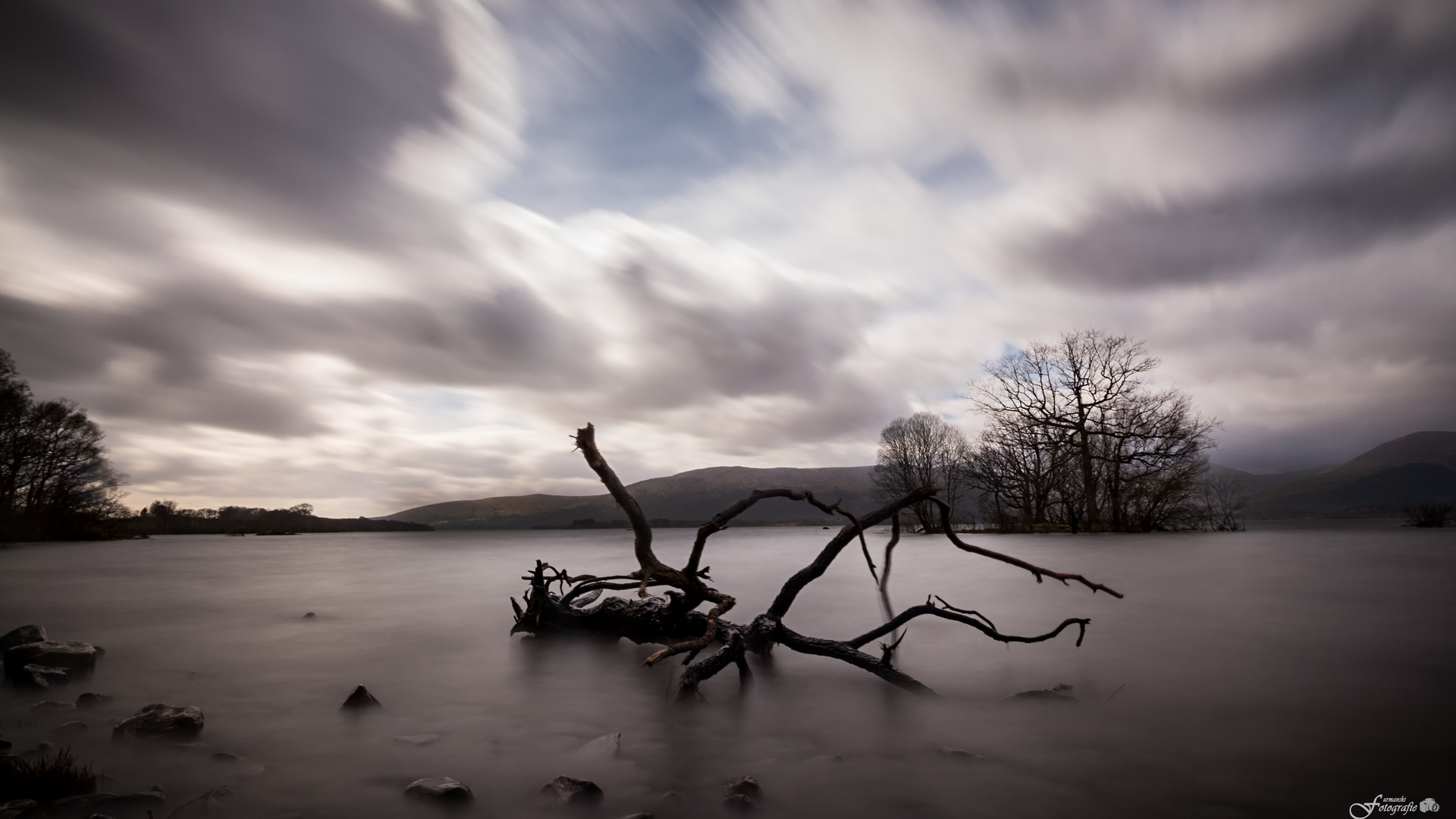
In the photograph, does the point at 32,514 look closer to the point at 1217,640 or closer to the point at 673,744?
the point at 673,744

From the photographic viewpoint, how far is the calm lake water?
3135 mm

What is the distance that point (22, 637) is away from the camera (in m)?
5.88

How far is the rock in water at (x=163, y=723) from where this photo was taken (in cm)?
387

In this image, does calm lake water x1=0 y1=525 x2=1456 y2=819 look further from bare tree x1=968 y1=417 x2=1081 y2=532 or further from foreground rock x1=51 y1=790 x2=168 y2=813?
bare tree x1=968 y1=417 x2=1081 y2=532

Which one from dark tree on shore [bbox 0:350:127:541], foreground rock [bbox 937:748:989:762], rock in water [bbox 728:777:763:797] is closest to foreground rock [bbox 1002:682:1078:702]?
foreground rock [bbox 937:748:989:762]

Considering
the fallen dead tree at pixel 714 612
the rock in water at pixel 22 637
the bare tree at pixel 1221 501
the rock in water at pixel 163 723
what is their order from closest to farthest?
the rock in water at pixel 163 723 → the fallen dead tree at pixel 714 612 → the rock in water at pixel 22 637 → the bare tree at pixel 1221 501

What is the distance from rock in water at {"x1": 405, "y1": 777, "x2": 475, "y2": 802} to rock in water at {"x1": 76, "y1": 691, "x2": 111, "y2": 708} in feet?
11.9

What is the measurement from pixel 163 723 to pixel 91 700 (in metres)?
1.60

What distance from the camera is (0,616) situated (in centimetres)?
978

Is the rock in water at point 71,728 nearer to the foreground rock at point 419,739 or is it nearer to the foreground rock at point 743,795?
the foreground rock at point 419,739

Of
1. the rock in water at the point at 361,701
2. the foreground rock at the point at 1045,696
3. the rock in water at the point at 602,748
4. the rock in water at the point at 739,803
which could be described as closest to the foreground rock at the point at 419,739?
the rock in water at the point at 361,701

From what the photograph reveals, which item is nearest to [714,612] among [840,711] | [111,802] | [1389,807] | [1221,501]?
[840,711]

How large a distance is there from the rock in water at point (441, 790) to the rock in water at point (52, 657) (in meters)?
4.91

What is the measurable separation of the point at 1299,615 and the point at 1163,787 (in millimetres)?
7001
